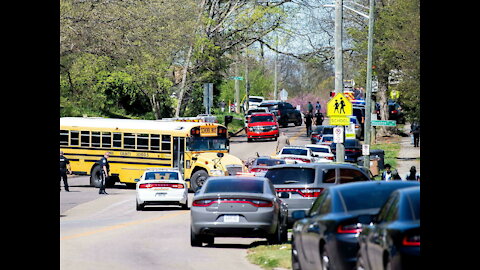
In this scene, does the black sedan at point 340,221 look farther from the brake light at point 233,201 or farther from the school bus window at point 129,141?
the school bus window at point 129,141

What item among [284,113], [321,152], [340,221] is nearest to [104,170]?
[321,152]

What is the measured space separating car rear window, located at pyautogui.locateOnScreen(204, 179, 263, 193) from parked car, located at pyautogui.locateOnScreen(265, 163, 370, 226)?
1.94 meters

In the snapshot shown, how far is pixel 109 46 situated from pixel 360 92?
56.2 meters

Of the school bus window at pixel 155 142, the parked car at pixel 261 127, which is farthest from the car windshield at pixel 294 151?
the parked car at pixel 261 127

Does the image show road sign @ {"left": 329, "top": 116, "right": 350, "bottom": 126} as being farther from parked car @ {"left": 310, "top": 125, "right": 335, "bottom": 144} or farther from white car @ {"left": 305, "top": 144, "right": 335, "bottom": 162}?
parked car @ {"left": 310, "top": 125, "right": 335, "bottom": 144}

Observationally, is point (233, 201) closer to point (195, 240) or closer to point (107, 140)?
point (195, 240)

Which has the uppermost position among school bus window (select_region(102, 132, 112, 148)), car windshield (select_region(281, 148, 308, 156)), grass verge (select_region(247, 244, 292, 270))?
school bus window (select_region(102, 132, 112, 148))

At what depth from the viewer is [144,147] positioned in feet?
142

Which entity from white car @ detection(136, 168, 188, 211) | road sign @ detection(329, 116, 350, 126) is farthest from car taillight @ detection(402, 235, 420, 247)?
road sign @ detection(329, 116, 350, 126)

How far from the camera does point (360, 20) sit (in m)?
64.4

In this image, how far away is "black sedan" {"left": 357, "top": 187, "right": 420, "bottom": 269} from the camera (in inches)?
408

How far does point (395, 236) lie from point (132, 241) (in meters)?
13.4

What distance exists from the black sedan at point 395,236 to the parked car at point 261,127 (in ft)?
189
